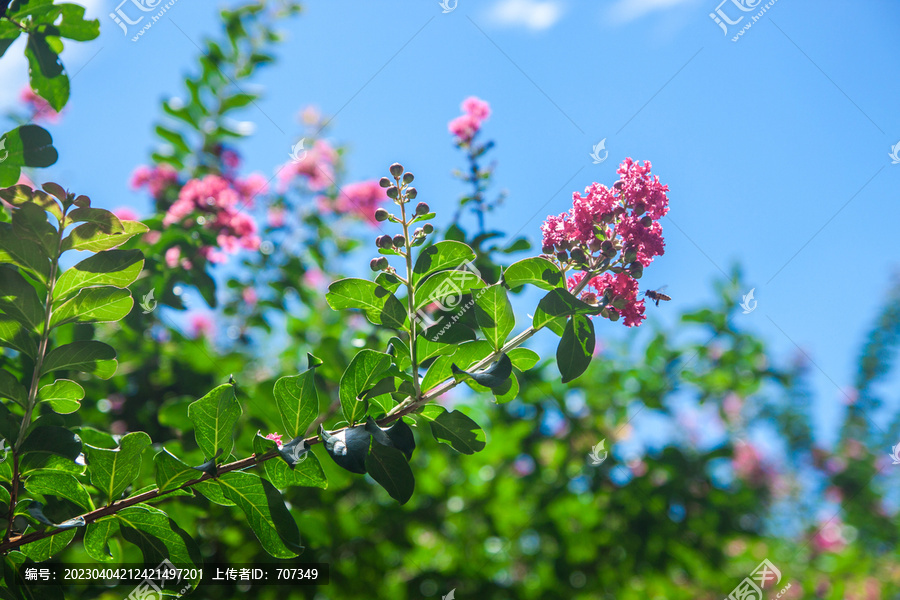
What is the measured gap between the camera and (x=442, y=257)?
1.15 metres

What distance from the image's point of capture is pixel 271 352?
397cm

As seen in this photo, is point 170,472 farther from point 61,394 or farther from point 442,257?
point 442,257

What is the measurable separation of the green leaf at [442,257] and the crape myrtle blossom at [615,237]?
18 cm

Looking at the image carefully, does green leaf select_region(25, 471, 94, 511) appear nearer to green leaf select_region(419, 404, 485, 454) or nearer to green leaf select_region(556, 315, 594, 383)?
green leaf select_region(419, 404, 485, 454)

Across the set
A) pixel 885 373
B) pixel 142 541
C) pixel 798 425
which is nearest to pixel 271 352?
pixel 142 541

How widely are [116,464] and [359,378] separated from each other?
51 cm

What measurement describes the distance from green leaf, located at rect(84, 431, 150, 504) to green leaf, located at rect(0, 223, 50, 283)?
15.0 inches

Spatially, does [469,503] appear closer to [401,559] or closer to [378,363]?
[401,559]

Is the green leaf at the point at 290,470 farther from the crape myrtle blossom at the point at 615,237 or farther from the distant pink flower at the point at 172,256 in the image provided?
the distant pink flower at the point at 172,256

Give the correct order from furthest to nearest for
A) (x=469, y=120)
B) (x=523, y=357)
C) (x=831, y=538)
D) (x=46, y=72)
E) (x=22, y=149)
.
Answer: (x=831, y=538), (x=469, y=120), (x=46, y=72), (x=22, y=149), (x=523, y=357)

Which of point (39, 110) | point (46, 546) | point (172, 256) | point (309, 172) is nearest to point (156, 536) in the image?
point (46, 546)

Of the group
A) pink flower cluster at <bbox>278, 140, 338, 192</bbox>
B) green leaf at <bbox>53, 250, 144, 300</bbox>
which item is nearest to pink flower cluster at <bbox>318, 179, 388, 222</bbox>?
pink flower cluster at <bbox>278, 140, 338, 192</bbox>

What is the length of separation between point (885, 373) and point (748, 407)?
1732 mm

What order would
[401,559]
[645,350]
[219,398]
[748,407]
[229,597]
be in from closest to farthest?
[219,398]
[229,597]
[401,559]
[645,350]
[748,407]
